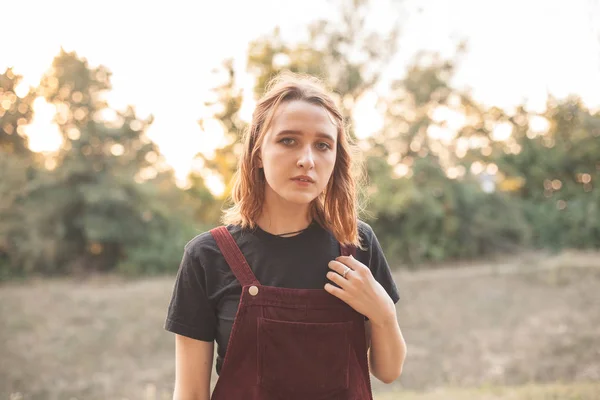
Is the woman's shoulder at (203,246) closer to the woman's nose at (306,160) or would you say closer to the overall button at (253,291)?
the overall button at (253,291)

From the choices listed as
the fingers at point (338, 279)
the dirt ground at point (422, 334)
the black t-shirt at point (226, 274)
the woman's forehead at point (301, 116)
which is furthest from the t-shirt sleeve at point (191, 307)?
the dirt ground at point (422, 334)

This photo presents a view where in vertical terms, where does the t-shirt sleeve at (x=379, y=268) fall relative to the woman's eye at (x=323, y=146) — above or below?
below

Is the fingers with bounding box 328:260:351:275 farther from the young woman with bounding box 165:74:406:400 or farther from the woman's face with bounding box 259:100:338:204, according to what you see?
the woman's face with bounding box 259:100:338:204

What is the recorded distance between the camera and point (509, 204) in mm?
17141

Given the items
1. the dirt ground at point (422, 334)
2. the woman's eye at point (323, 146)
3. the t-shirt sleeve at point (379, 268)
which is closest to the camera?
the woman's eye at point (323, 146)

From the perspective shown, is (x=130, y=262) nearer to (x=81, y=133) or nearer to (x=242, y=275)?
(x=81, y=133)

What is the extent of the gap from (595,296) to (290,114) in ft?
36.9

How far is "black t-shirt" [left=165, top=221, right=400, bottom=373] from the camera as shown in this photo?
1416mm

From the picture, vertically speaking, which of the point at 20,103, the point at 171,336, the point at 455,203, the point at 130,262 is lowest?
the point at 171,336

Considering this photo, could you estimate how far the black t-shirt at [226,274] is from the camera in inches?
55.7

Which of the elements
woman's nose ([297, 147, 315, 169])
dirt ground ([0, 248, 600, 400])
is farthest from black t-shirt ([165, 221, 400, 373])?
dirt ground ([0, 248, 600, 400])

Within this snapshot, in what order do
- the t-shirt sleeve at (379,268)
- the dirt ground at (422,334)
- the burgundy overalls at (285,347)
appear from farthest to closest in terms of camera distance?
the dirt ground at (422,334) < the t-shirt sleeve at (379,268) < the burgundy overalls at (285,347)

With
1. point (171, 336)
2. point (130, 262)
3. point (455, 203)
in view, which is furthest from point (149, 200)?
point (455, 203)

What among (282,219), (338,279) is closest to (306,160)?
(282,219)
